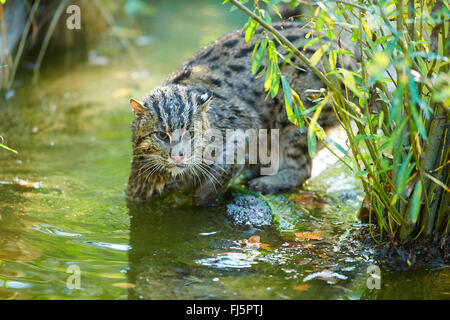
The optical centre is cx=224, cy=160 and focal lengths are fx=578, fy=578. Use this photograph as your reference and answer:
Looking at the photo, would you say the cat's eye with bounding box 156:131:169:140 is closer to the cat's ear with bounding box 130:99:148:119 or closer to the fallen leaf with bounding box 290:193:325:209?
the cat's ear with bounding box 130:99:148:119

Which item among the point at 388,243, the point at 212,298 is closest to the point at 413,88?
the point at 388,243

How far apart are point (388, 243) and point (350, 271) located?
14.0 inches

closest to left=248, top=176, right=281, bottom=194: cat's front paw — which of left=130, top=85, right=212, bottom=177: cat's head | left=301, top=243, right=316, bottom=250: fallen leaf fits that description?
left=130, top=85, right=212, bottom=177: cat's head

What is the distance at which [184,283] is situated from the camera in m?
3.71

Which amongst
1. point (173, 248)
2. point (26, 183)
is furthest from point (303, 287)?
point (26, 183)

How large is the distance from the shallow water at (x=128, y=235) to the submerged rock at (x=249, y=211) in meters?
0.10

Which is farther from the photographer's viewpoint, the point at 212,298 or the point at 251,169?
the point at 251,169

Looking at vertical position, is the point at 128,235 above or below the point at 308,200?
below

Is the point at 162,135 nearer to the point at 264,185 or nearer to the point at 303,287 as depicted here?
the point at 264,185

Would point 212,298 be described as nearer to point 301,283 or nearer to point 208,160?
point 301,283

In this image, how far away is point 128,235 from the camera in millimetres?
4500

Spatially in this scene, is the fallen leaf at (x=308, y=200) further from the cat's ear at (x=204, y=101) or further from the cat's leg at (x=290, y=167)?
the cat's ear at (x=204, y=101)

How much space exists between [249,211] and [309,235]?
2.33ft
